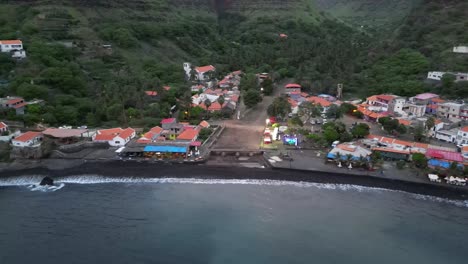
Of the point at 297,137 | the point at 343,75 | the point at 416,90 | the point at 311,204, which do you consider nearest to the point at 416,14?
the point at 343,75

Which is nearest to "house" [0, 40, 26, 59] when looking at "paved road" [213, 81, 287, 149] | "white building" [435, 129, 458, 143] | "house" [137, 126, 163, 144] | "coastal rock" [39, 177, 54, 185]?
"house" [137, 126, 163, 144]

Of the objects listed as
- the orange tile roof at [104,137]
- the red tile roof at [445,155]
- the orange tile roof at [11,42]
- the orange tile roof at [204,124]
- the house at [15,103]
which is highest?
the orange tile roof at [11,42]

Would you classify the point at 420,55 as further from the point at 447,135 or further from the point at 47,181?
the point at 47,181

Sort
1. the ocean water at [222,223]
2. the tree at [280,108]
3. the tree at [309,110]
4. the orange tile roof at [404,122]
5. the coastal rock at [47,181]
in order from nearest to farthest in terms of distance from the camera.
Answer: the ocean water at [222,223] → the coastal rock at [47,181] → the orange tile roof at [404,122] → the tree at [309,110] → the tree at [280,108]

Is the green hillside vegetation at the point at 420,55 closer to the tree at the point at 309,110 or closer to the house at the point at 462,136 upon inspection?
the house at the point at 462,136

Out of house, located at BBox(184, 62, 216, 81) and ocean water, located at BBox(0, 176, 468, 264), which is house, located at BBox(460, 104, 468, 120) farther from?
house, located at BBox(184, 62, 216, 81)

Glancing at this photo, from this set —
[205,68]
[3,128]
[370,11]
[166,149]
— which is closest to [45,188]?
[166,149]

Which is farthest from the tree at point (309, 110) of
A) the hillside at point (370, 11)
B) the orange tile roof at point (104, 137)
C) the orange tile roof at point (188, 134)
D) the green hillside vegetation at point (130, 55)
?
the hillside at point (370, 11)
